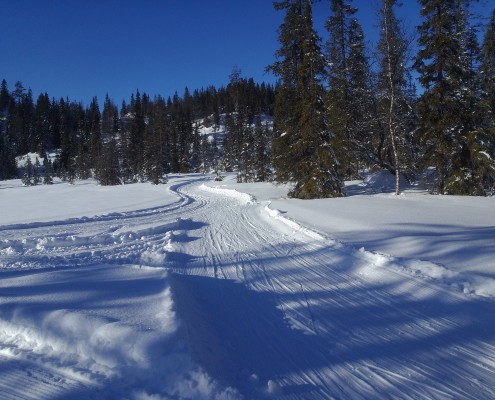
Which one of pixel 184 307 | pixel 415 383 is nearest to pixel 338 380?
pixel 415 383

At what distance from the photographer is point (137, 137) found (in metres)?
71.0

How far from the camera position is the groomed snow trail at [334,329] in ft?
9.53

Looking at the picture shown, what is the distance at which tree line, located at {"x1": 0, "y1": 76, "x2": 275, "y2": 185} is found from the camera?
52.3 m

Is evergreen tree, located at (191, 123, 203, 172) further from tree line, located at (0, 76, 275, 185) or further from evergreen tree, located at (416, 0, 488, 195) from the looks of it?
evergreen tree, located at (416, 0, 488, 195)

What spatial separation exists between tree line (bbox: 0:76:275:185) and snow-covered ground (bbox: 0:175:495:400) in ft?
123

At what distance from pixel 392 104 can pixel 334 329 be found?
15830 mm

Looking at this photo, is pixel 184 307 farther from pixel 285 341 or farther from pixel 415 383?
pixel 415 383

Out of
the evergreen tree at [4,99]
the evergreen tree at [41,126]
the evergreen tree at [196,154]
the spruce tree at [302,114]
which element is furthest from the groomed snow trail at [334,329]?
the evergreen tree at [4,99]

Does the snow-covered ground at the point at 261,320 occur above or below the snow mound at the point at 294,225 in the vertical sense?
below

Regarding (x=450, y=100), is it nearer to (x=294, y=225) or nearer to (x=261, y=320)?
(x=294, y=225)

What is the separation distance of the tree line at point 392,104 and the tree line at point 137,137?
907 inches

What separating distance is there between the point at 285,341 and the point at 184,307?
142 cm

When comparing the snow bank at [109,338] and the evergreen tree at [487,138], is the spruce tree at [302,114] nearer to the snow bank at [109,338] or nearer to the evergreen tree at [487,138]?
the evergreen tree at [487,138]

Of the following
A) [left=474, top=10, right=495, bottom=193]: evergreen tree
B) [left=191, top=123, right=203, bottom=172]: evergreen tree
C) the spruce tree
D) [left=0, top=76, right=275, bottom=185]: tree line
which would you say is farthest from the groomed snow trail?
[left=191, top=123, right=203, bottom=172]: evergreen tree
